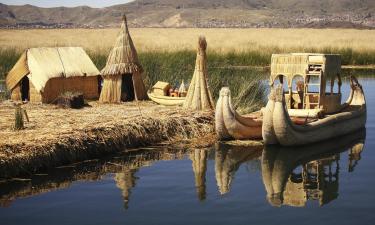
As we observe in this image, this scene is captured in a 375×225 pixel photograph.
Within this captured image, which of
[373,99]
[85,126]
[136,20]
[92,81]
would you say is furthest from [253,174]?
[136,20]

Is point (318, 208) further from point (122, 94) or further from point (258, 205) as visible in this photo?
point (122, 94)

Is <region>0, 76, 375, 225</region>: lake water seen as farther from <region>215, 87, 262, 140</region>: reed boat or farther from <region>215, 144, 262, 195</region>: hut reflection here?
<region>215, 87, 262, 140</region>: reed boat

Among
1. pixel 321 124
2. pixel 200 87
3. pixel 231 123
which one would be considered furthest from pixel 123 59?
pixel 321 124

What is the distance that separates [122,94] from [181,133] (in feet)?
12.3

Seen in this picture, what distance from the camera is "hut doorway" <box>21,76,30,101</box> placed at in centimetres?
1617

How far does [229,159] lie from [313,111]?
8.47ft

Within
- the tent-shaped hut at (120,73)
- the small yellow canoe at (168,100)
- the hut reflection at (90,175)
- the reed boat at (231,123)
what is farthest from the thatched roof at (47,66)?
the reed boat at (231,123)

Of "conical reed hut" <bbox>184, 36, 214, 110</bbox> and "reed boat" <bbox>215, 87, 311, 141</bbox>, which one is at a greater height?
"conical reed hut" <bbox>184, 36, 214, 110</bbox>

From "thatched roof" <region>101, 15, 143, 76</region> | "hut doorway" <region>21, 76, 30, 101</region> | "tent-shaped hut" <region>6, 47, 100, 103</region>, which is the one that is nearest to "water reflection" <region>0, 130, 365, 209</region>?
"thatched roof" <region>101, 15, 143, 76</region>

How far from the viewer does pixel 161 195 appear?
30.9ft

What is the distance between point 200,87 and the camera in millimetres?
13930

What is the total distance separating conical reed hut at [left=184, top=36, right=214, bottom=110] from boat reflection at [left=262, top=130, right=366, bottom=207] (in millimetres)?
2227

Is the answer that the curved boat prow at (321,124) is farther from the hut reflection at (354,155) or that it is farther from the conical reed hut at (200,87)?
the conical reed hut at (200,87)

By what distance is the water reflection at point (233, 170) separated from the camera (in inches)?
375
